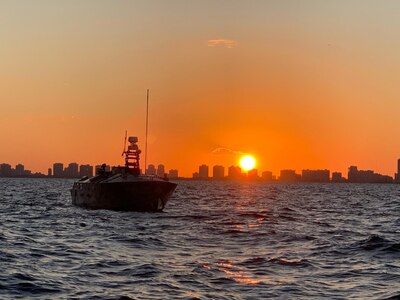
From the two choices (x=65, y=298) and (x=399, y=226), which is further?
(x=399, y=226)

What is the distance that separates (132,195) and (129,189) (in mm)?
598

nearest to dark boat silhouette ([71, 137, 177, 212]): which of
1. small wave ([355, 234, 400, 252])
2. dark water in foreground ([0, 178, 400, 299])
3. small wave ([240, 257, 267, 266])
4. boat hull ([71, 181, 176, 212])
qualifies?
boat hull ([71, 181, 176, 212])

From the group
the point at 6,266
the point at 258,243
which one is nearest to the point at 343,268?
the point at 258,243

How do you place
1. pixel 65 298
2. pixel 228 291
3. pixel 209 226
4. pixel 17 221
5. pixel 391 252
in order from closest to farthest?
pixel 65 298
pixel 228 291
pixel 391 252
pixel 209 226
pixel 17 221

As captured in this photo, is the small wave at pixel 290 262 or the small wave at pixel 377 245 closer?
the small wave at pixel 290 262

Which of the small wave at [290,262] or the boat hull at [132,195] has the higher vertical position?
the boat hull at [132,195]

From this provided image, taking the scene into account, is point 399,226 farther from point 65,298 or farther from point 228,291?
point 65,298

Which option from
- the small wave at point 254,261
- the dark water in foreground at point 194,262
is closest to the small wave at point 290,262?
the dark water in foreground at point 194,262

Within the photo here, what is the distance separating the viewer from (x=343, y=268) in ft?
71.1

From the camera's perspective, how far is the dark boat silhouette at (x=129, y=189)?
51.2 metres

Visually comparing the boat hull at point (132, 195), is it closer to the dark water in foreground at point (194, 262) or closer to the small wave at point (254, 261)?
the dark water in foreground at point (194, 262)

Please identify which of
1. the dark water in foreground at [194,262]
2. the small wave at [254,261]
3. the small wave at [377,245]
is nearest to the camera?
the dark water in foreground at [194,262]

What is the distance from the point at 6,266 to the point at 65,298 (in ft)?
19.0

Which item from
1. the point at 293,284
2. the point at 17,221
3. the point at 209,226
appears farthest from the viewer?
the point at 17,221
